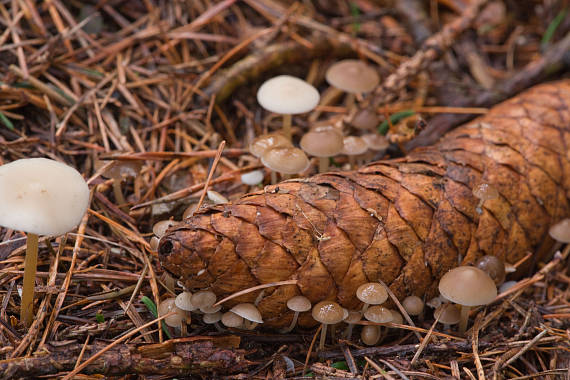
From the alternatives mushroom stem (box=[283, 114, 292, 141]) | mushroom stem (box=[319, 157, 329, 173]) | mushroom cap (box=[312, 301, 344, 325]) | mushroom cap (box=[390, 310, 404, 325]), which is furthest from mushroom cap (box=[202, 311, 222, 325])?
mushroom stem (box=[283, 114, 292, 141])

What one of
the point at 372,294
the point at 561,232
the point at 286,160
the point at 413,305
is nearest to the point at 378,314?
the point at 372,294

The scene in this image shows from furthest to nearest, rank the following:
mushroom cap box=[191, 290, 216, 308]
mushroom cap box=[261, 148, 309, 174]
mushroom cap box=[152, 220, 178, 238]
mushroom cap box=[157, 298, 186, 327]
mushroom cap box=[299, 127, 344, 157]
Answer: mushroom cap box=[299, 127, 344, 157], mushroom cap box=[261, 148, 309, 174], mushroom cap box=[152, 220, 178, 238], mushroom cap box=[157, 298, 186, 327], mushroom cap box=[191, 290, 216, 308]

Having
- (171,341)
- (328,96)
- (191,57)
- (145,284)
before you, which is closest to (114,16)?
(191,57)

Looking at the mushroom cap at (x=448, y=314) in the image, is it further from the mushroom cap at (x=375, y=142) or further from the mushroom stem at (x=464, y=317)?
the mushroom cap at (x=375, y=142)

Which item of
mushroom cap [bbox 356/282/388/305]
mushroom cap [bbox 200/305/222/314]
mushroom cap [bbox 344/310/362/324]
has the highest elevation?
mushroom cap [bbox 200/305/222/314]

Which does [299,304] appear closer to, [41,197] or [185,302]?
[185,302]

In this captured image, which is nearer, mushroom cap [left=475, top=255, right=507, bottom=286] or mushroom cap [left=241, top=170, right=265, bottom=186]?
mushroom cap [left=475, top=255, right=507, bottom=286]

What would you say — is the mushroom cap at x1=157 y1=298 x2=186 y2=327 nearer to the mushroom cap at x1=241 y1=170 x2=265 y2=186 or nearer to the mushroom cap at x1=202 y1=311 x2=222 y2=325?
the mushroom cap at x1=202 y1=311 x2=222 y2=325
